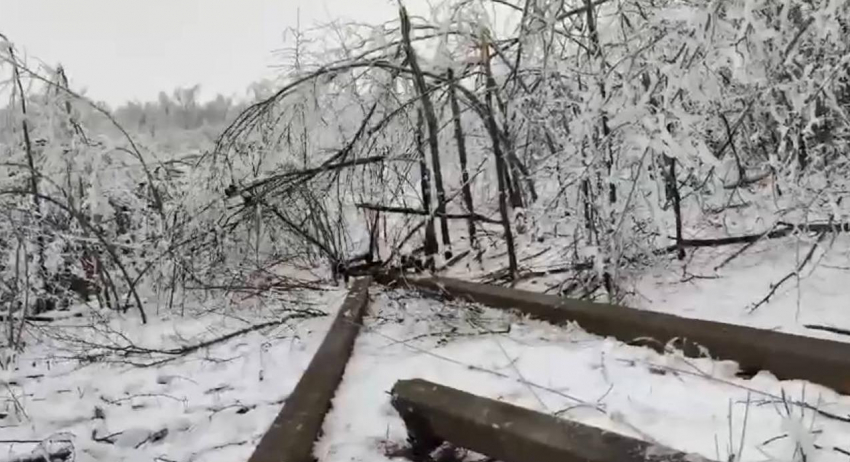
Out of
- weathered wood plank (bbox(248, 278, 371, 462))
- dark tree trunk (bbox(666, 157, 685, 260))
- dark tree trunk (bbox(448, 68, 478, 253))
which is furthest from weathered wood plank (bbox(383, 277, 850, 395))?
dark tree trunk (bbox(448, 68, 478, 253))

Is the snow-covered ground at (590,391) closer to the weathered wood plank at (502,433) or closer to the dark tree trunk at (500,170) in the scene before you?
the weathered wood plank at (502,433)

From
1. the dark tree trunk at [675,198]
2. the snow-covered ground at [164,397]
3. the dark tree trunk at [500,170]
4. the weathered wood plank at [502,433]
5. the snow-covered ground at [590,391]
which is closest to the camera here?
the weathered wood plank at [502,433]

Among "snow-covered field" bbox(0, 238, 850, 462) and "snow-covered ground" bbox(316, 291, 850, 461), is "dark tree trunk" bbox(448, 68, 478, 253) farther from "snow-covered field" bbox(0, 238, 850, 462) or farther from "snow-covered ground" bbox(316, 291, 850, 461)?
→ "snow-covered ground" bbox(316, 291, 850, 461)

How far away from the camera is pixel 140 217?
648cm

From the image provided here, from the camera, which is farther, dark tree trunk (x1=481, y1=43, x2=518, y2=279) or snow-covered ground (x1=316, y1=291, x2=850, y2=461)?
dark tree trunk (x1=481, y1=43, x2=518, y2=279)

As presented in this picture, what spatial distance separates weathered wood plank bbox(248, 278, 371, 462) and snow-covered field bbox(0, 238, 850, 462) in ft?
0.18

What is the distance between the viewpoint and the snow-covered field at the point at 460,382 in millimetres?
2158

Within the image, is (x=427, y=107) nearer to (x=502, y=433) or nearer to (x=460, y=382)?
(x=460, y=382)

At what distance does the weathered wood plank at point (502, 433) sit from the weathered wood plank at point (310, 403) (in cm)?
29

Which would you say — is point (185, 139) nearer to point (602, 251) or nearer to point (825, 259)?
point (602, 251)

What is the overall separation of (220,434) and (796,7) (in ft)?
10.2

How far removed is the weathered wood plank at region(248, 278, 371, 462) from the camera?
2127 millimetres

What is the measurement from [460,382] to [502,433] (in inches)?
33.3

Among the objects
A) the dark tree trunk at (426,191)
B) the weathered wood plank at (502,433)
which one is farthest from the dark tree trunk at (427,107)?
the weathered wood plank at (502,433)
